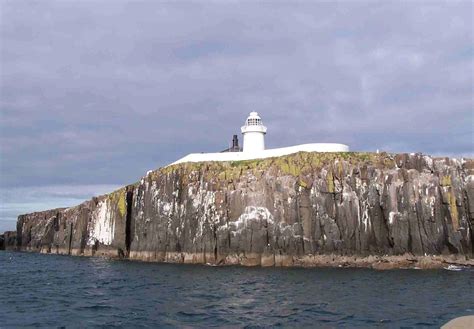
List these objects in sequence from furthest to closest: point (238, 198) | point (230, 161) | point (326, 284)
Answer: point (230, 161), point (238, 198), point (326, 284)

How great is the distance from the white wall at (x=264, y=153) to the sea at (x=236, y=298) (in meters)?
19.3

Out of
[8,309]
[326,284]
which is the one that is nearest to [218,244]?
[326,284]

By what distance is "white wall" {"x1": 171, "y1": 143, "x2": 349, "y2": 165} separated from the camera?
70.1 metres

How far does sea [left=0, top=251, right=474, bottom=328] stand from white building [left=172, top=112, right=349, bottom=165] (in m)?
19.6

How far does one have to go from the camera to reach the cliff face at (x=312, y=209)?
6122cm

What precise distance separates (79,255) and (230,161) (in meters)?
34.2

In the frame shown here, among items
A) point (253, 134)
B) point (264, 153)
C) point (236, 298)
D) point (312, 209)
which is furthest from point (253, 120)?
point (236, 298)

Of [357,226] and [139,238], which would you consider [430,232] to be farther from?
[139,238]

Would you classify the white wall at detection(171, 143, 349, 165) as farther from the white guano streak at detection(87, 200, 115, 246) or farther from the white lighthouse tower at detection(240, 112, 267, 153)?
the white guano streak at detection(87, 200, 115, 246)

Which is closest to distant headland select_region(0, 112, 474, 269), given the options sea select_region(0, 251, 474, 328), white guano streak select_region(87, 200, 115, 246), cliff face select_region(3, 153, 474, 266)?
cliff face select_region(3, 153, 474, 266)

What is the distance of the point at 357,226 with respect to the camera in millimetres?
62156

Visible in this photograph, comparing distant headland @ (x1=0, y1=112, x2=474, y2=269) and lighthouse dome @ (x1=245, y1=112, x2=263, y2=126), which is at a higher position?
lighthouse dome @ (x1=245, y1=112, x2=263, y2=126)

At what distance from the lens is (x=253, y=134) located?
85.6m

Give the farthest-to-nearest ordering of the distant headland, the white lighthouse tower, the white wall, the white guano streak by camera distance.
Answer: the white lighthouse tower → the white guano streak → the white wall → the distant headland
